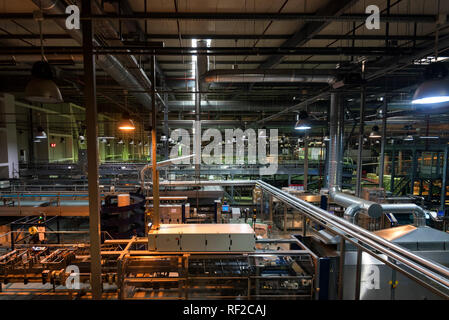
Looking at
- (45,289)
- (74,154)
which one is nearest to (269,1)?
(45,289)

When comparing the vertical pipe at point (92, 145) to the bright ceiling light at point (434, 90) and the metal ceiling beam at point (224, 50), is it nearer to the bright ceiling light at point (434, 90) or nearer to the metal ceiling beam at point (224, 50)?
the metal ceiling beam at point (224, 50)

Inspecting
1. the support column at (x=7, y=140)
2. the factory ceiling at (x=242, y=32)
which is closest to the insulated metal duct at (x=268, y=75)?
the factory ceiling at (x=242, y=32)

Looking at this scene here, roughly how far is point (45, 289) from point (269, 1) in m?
8.15

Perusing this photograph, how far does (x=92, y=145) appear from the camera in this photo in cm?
397

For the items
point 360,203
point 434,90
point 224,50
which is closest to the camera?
point 434,90

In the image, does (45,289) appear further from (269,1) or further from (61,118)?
(61,118)

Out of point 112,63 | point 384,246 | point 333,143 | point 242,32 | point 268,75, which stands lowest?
point 384,246

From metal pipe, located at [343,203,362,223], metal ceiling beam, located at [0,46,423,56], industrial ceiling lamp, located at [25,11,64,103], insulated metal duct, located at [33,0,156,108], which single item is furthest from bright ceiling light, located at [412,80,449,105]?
insulated metal duct, located at [33,0,156,108]

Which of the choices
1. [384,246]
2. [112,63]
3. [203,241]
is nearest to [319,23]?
[384,246]

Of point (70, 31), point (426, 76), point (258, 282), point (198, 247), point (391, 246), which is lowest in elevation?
point (258, 282)

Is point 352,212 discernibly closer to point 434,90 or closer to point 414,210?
point 414,210

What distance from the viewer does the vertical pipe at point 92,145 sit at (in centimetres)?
382

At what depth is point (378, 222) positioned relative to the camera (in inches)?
408

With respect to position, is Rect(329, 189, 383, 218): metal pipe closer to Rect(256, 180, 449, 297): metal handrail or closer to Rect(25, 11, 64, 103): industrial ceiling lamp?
Rect(256, 180, 449, 297): metal handrail
